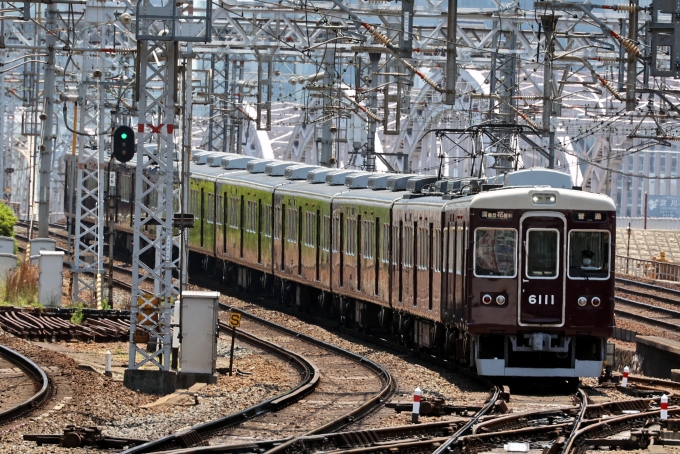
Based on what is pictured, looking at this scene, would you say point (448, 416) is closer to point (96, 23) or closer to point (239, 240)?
point (96, 23)

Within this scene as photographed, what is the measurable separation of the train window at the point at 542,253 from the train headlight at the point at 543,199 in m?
0.32

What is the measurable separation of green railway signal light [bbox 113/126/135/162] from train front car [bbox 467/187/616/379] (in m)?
6.04

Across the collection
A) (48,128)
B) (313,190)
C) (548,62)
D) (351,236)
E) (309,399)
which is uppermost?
(548,62)

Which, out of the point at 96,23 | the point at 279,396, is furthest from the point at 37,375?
the point at 96,23

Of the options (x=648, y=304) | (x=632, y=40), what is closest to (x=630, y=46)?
(x=632, y=40)

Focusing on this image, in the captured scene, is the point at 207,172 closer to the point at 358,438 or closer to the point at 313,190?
the point at 313,190

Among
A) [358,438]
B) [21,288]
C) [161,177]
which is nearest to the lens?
[358,438]

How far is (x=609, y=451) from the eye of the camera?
38.5 feet

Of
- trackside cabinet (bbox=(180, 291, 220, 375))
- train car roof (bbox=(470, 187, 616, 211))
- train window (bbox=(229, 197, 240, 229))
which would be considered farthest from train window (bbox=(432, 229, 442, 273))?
train window (bbox=(229, 197, 240, 229))

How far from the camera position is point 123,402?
593 inches

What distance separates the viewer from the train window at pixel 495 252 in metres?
16.8

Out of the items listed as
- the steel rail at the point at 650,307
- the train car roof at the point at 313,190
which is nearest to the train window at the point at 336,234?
the train car roof at the point at 313,190

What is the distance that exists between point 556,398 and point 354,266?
8.88 meters

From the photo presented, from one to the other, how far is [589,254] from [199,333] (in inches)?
189
